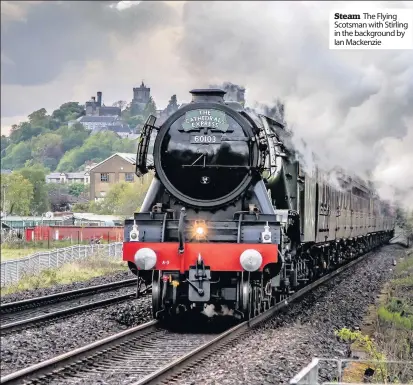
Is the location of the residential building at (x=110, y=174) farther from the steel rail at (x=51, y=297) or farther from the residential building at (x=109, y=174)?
the steel rail at (x=51, y=297)

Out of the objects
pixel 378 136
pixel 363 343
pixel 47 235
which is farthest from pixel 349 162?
pixel 47 235

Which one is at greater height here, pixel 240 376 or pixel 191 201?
pixel 191 201

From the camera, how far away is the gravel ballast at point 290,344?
7.39 metres

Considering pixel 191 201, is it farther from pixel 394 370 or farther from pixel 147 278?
→ pixel 394 370

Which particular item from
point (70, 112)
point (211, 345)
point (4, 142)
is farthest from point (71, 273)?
point (70, 112)

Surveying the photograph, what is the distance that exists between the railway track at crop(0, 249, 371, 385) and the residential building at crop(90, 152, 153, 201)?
35.6 metres

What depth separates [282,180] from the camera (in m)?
11.5

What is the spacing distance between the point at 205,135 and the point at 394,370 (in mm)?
4563

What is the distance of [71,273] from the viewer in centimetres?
2011

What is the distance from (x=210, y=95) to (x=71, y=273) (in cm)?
1066

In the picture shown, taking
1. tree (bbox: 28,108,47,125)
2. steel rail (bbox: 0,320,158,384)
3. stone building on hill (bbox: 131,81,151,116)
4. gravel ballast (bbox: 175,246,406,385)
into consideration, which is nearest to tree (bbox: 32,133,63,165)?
tree (bbox: 28,108,47,125)

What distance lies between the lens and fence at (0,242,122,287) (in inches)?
714

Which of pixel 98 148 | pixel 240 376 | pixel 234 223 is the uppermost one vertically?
pixel 98 148

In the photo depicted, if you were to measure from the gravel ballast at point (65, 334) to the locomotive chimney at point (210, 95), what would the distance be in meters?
3.43
